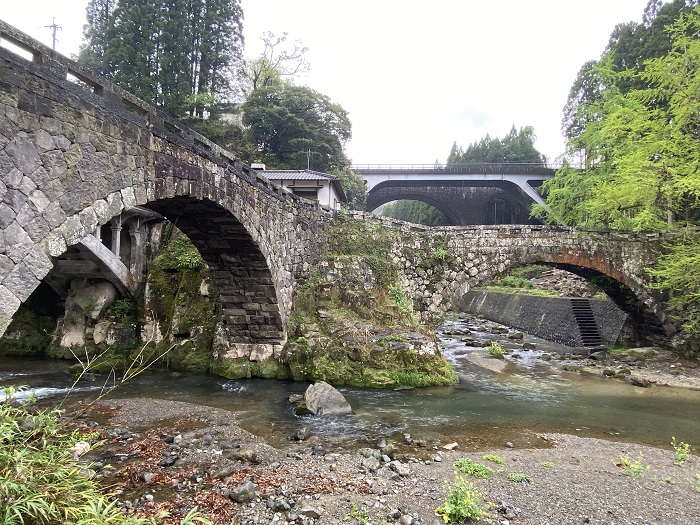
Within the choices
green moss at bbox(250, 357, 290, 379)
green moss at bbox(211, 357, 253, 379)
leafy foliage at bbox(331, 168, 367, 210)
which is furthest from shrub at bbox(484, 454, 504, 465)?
leafy foliage at bbox(331, 168, 367, 210)

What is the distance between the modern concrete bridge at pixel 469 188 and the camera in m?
36.7

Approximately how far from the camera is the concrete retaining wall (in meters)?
21.0

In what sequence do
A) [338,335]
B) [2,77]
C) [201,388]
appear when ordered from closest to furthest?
1. [2,77]
2. [201,388]
3. [338,335]

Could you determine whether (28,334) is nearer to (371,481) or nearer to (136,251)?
(136,251)

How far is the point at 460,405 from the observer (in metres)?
11.0

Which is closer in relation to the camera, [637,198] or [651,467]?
[651,467]

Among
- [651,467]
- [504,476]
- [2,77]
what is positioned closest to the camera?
[2,77]

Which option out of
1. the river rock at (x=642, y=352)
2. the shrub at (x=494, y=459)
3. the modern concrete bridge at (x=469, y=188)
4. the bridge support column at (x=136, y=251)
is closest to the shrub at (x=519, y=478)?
the shrub at (x=494, y=459)

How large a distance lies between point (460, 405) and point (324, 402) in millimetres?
3886

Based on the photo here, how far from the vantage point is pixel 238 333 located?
1419 centimetres

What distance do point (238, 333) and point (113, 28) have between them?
2345 centimetres

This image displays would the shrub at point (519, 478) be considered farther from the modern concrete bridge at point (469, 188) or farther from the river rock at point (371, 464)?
the modern concrete bridge at point (469, 188)

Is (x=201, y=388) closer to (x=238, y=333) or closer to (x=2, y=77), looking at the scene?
(x=238, y=333)

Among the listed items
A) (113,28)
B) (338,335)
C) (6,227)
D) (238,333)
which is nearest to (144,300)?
(238,333)
